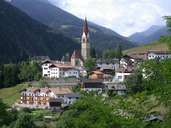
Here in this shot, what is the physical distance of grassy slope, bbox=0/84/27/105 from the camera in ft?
297

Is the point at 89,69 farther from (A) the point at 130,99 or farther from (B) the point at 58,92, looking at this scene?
(A) the point at 130,99

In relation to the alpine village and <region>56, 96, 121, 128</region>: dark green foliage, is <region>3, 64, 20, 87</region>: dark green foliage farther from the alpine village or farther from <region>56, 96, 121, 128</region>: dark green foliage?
<region>56, 96, 121, 128</region>: dark green foliage

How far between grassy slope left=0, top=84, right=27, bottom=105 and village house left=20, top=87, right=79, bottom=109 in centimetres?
213

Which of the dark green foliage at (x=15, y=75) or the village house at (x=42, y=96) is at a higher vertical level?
the dark green foliage at (x=15, y=75)

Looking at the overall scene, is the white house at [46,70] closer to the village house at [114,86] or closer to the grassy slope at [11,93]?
the grassy slope at [11,93]

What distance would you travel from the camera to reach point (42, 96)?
87.8 metres

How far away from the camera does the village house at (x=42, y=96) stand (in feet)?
278

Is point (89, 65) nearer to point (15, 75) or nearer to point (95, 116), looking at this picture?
point (15, 75)

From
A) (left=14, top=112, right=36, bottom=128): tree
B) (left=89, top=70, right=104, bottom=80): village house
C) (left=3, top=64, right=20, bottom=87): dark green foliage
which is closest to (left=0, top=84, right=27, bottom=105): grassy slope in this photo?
(left=3, top=64, right=20, bottom=87): dark green foliage

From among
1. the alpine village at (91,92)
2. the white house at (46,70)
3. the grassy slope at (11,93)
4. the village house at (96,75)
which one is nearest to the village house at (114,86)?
the alpine village at (91,92)

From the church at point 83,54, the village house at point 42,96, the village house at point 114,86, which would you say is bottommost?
the village house at point 42,96

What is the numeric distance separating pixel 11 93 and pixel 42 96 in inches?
418

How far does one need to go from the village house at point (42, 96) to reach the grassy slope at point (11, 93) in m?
2.13

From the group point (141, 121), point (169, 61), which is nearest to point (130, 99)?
point (141, 121)
